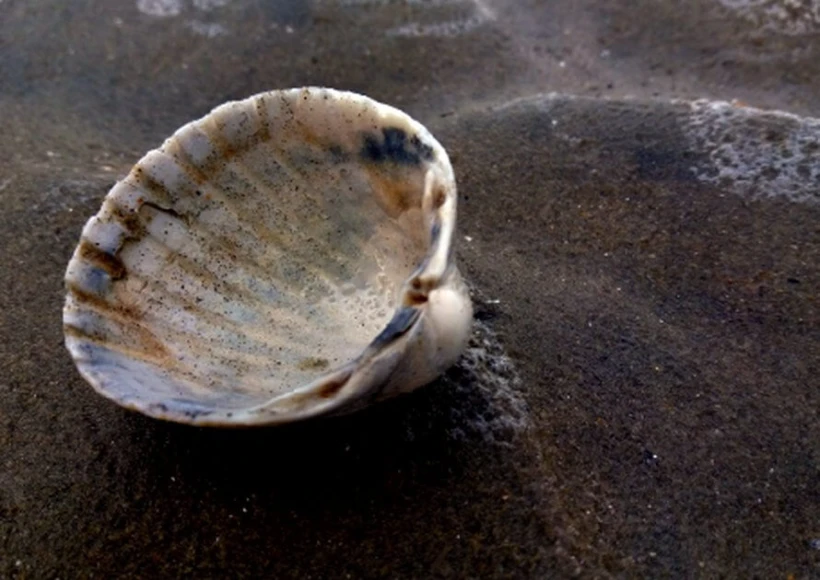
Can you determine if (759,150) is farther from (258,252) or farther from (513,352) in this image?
(258,252)

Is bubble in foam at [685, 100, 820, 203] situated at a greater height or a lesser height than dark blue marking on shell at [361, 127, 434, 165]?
lesser

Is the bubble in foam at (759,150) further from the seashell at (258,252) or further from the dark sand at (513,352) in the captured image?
the seashell at (258,252)

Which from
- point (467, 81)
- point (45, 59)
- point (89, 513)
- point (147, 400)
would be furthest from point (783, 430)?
point (45, 59)

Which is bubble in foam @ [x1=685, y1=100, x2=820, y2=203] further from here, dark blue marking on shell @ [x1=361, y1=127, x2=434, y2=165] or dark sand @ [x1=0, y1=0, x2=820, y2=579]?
dark blue marking on shell @ [x1=361, y1=127, x2=434, y2=165]

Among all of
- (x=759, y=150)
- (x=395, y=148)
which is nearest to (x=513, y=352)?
(x=395, y=148)

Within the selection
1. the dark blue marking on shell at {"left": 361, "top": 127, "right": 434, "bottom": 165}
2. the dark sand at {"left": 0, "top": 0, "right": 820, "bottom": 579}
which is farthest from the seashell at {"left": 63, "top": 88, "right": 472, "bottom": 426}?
the dark sand at {"left": 0, "top": 0, "right": 820, "bottom": 579}
